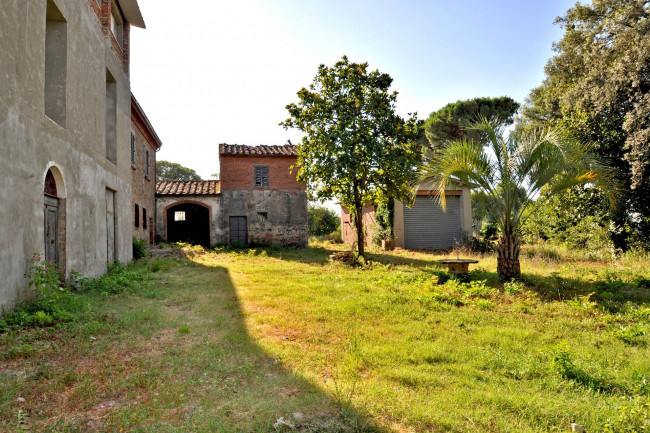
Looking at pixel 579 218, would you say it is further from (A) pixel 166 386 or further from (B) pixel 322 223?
(B) pixel 322 223

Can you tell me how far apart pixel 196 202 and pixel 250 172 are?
127 inches

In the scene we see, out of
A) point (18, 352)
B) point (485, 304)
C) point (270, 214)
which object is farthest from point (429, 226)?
point (18, 352)

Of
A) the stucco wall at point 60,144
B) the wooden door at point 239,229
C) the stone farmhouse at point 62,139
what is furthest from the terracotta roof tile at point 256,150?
the stucco wall at point 60,144

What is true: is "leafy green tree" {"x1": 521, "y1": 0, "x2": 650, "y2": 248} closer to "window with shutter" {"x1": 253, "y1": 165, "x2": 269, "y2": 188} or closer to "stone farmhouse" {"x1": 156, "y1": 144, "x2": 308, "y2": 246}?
"stone farmhouse" {"x1": 156, "y1": 144, "x2": 308, "y2": 246}

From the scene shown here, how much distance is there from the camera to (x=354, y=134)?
12883mm

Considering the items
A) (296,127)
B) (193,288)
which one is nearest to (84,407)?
(193,288)

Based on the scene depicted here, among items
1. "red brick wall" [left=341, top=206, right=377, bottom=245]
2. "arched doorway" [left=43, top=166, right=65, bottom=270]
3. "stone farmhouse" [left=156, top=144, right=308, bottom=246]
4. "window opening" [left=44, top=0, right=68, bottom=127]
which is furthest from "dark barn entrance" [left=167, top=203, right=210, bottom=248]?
"window opening" [left=44, top=0, right=68, bottom=127]

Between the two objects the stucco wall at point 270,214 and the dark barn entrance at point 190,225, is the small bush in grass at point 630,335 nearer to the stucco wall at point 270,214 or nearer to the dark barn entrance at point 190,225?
the stucco wall at point 270,214

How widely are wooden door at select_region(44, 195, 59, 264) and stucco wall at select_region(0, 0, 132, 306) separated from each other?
7.1 inches

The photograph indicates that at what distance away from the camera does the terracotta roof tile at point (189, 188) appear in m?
19.4

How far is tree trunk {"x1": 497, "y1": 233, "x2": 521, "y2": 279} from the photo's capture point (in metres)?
8.88

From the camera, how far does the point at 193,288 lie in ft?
28.1

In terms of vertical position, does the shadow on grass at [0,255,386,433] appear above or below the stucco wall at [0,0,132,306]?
below

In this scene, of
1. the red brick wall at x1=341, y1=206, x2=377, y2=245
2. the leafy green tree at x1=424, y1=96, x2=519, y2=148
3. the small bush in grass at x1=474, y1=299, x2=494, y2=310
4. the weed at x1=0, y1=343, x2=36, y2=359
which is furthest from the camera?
the leafy green tree at x1=424, y1=96, x2=519, y2=148
